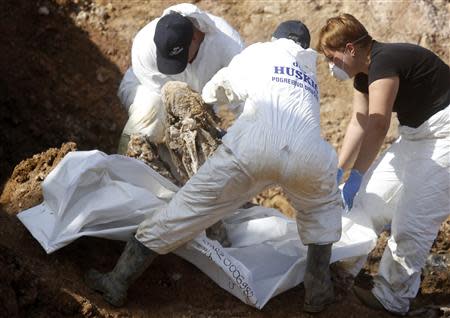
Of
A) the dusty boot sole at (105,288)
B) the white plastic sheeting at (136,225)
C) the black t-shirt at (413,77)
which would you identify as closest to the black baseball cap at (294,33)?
the black t-shirt at (413,77)

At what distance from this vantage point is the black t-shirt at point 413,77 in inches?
167

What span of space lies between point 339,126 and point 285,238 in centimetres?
226

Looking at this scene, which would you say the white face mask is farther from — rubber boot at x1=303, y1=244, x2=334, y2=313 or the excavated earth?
the excavated earth

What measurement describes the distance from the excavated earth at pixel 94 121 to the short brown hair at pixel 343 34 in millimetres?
1491

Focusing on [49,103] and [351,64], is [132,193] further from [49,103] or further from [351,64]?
[49,103]

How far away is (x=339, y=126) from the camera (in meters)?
6.70

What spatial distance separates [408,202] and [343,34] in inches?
42.8

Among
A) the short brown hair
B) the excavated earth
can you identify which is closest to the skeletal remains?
the excavated earth

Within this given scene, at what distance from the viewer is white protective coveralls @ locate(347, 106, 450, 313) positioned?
175 inches

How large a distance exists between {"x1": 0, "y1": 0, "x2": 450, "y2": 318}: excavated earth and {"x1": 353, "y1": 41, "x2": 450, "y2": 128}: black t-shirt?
3.98ft

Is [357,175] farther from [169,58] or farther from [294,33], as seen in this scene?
[169,58]

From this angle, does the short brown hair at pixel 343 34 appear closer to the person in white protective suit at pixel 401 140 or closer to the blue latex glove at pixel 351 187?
the person in white protective suit at pixel 401 140

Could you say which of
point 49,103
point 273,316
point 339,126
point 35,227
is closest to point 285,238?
point 273,316

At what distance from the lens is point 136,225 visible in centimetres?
428
